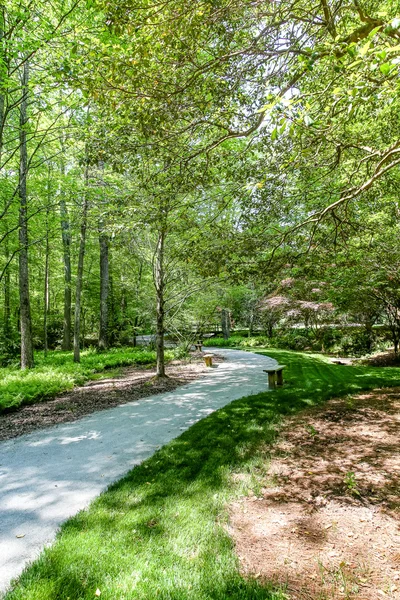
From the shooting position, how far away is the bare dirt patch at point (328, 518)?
213cm

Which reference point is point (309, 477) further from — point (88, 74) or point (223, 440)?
point (88, 74)

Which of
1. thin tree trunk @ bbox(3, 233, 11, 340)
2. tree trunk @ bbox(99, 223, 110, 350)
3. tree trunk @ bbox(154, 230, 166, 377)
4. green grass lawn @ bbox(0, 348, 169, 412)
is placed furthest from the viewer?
thin tree trunk @ bbox(3, 233, 11, 340)

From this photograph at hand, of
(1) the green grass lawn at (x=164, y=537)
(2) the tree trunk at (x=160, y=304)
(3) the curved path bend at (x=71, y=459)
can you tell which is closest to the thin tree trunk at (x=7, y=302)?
(2) the tree trunk at (x=160, y=304)

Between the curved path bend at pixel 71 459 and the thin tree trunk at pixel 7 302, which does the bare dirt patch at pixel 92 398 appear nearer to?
the curved path bend at pixel 71 459

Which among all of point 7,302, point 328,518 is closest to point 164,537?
point 328,518

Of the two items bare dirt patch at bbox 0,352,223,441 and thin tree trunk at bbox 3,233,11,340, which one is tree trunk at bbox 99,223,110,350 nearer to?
thin tree trunk at bbox 3,233,11,340

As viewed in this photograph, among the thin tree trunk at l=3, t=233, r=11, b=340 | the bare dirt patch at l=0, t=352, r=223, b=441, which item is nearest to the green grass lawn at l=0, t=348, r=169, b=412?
the bare dirt patch at l=0, t=352, r=223, b=441

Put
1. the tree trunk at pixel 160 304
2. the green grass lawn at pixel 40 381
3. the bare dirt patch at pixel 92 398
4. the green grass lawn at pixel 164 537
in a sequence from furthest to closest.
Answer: the tree trunk at pixel 160 304 < the green grass lawn at pixel 40 381 < the bare dirt patch at pixel 92 398 < the green grass lawn at pixel 164 537

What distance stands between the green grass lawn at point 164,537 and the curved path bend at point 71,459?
0.23 m

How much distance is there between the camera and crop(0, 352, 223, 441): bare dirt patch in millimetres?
5746

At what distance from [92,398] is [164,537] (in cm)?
533

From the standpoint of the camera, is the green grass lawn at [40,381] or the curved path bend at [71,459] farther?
the green grass lawn at [40,381]

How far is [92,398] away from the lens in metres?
7.35

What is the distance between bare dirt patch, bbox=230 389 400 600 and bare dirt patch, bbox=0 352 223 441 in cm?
411
